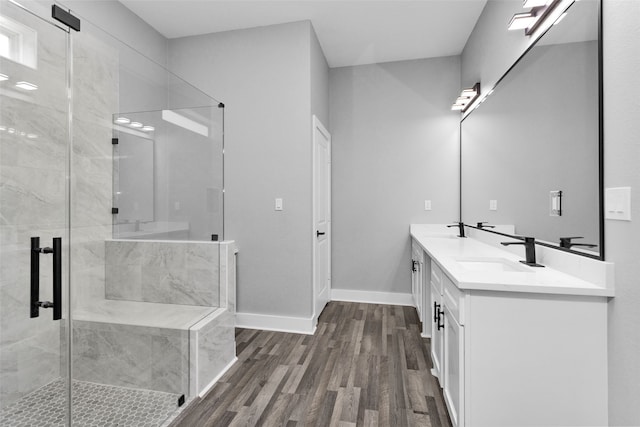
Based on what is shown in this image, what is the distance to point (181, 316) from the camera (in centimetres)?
205

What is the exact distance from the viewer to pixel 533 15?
1842mm

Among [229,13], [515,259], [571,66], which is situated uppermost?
[229,13]

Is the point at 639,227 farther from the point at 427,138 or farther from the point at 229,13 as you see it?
the point at 229,13

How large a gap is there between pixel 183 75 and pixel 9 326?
109 inches

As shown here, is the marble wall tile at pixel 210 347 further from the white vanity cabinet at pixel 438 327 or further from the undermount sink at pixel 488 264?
the undermount sink at pixel 488 264

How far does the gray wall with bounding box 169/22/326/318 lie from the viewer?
2975 millimetres

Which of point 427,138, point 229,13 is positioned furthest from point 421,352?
point 229,13

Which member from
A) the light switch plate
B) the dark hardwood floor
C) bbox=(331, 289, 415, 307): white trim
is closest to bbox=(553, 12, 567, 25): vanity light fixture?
the light switch plate

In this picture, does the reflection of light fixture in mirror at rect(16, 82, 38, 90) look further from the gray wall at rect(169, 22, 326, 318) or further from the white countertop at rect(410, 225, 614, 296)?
the white countertop at rect(410, 225, 614, 296)

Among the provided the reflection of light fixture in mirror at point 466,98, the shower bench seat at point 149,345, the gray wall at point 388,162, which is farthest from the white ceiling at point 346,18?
the shower bench seat at point 149,345

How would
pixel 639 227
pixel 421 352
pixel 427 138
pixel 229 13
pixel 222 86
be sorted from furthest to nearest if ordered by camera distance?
pixel 427 138 → pixel 222 86 → pixel 229 13 → pixel 421 352 → pixel 639 227

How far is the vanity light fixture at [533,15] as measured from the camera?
1734 millimetres

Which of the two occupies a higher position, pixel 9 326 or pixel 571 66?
pixel 571 66

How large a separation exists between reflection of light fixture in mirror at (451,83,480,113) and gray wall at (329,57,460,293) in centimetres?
21
